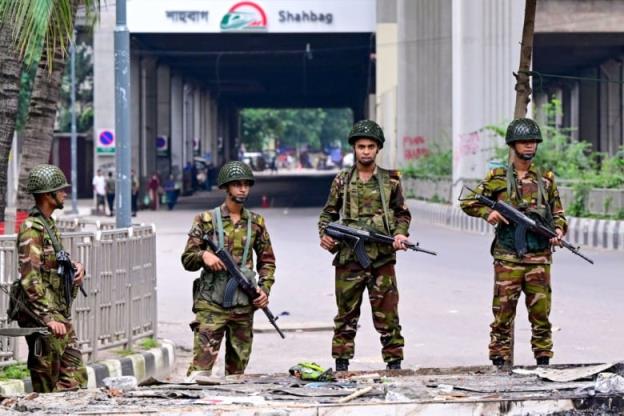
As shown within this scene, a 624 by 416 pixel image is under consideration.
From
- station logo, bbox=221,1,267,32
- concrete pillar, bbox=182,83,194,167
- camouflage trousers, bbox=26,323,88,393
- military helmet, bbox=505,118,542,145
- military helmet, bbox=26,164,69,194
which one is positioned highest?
station logo, bbox=221,1,267,32

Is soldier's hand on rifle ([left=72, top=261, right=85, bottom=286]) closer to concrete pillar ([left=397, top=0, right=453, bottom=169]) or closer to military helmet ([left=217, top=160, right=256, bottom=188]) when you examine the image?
military helmet ([left=217, top=160, right=256, bottom=188])

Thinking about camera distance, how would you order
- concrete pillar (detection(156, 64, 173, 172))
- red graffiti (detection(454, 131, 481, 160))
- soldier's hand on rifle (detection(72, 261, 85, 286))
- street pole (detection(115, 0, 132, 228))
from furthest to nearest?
concrete pillar (detection(156, 64, 173, 172))
red graffiti (detection(454, 131, 481, 160))
street pole (detection(115, 0, 132, 228))
soldier's hand on rifle (detection(72, 261, 85, 286))

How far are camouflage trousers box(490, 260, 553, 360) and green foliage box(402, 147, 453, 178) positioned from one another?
30774 mm

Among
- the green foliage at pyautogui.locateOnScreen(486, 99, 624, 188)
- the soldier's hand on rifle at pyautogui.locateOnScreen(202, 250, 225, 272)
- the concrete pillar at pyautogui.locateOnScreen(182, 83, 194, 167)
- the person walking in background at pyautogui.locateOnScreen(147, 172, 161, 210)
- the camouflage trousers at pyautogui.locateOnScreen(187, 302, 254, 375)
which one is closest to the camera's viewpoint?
the soldier's hand on rifle at pyautogui.locateOnScreen(202, 250, 225, 272)

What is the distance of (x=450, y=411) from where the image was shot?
23.0 ft

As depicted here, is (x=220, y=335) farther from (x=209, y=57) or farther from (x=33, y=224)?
(x=209, y=57)

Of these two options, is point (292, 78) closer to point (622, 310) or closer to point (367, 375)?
point (622, 310)

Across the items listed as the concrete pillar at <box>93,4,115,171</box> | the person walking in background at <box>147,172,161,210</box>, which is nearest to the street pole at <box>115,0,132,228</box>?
the concrete pillar at <box>93,4,115,171</box>

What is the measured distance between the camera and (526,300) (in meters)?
9.76

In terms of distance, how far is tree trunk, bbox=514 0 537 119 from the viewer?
1143cm

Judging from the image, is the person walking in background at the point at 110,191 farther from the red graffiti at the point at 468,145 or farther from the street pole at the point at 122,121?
the street pole at the point at 122,121

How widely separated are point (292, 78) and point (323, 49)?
18780mm

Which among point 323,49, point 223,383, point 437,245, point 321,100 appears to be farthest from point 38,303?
point 321,100

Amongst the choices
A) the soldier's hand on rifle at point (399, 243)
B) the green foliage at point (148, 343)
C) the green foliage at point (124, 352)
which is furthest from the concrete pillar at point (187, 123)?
the soldier's hand on rifle at point (399, 243)
